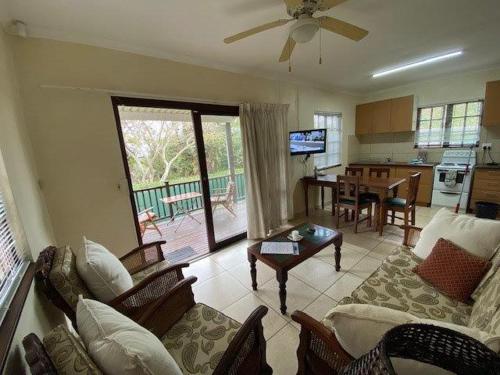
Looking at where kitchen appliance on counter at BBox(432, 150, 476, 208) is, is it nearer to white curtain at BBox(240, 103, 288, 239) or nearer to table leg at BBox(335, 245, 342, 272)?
white curtain at BBox(240, 103, 288, 239)

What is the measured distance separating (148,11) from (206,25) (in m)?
0.47

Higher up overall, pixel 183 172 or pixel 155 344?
pixel 183 172

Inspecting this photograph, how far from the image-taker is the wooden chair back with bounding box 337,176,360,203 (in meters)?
3.09

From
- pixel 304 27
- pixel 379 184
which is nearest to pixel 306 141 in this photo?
pixel 379 184

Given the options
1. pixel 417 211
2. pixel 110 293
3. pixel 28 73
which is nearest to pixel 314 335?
pixel 110 293

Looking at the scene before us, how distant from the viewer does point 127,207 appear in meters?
2.22

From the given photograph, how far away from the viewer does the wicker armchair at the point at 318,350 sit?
919 millimetres

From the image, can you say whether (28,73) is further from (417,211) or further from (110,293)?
(417,211)

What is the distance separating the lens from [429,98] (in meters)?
4.31

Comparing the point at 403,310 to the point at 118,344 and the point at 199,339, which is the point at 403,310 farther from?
the point at 118,344

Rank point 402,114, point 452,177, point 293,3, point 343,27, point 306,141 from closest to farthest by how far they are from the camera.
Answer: point 293,3 < point 343,27 < point 306,141 < point 452,177 < point 402,114

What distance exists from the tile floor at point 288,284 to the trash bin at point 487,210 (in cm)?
153

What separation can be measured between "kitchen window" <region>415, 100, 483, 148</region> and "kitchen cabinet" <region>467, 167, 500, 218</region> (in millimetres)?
780

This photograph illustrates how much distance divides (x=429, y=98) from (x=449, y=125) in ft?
2.21
